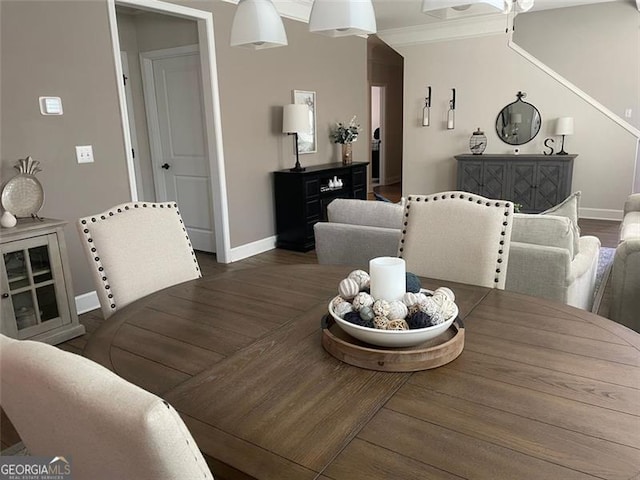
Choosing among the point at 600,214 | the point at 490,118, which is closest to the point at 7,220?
the point at 490,118

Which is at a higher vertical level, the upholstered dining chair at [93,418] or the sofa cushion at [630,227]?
the upholstered dining chair at [93,418]

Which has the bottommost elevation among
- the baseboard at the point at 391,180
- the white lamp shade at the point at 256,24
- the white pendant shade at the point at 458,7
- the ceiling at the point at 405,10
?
the baseboard at the point at 391,180

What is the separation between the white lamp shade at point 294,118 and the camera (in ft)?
16.6

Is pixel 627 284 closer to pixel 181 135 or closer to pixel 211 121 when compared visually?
pixel 211 121

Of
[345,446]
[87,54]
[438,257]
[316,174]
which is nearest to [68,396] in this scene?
[345,446]

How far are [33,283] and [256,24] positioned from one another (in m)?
2.08

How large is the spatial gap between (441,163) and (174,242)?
235 inches

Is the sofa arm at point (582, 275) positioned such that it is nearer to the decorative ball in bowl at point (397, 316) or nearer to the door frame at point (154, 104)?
the decorative ball in bowl at point (397, 316)

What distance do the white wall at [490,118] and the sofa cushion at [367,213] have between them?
4346 mm

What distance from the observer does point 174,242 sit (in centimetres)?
203

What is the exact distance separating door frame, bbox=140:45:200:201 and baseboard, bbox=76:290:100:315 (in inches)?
77.4

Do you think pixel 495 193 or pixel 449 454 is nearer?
pixel 449 454

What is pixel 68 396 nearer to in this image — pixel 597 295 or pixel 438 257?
pixel 438 257

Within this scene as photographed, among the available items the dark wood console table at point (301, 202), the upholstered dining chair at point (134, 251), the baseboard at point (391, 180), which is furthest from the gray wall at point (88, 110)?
the baseboard at point (391, 180)
